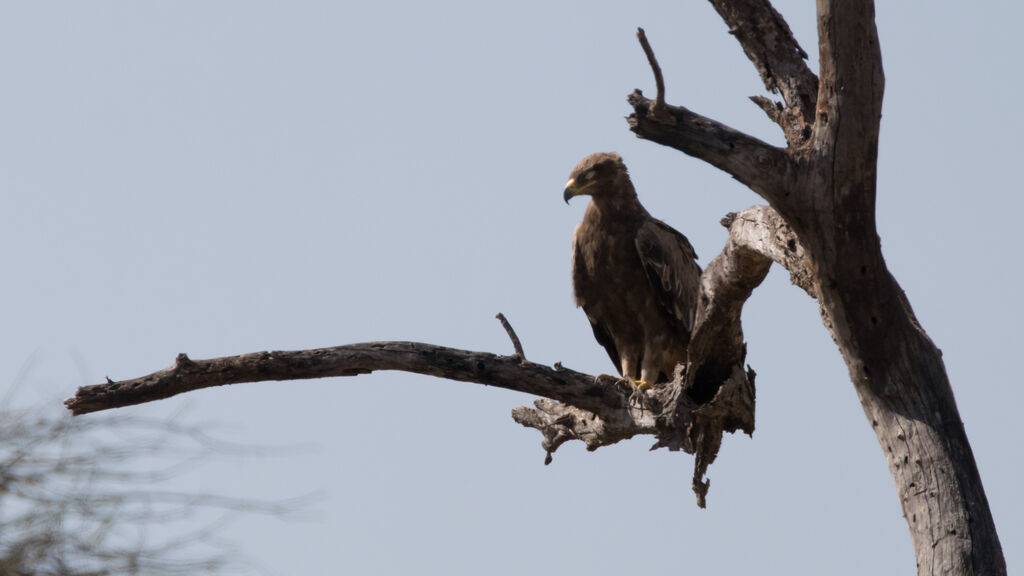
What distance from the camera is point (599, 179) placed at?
23.5 feet

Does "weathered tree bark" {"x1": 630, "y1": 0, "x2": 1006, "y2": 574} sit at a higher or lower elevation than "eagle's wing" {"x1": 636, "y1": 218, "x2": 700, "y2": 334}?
lower

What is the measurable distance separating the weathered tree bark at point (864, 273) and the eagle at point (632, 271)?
226 cm

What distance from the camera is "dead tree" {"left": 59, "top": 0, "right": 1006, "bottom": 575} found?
4.25m

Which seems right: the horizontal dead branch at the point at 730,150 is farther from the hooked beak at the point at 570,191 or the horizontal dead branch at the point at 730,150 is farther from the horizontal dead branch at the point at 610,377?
the hooked beak at the point at 570,191

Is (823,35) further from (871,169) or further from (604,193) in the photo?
(604,193)

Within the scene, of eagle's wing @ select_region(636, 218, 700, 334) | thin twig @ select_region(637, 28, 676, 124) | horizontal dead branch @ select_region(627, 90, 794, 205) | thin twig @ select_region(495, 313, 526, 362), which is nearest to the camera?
thin twig @ select_region(637, 28, 676, 124)

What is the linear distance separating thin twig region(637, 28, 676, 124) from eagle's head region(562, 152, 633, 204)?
2989 mm

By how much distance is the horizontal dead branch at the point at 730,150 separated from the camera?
4.21 m

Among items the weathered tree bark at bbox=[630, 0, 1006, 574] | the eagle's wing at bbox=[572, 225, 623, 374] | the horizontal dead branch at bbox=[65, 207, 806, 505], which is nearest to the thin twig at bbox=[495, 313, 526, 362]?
the horizontal dead branch at bbox=[65, 207, 806, 505]

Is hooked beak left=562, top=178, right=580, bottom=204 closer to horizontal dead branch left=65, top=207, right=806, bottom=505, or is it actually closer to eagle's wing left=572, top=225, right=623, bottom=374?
eagle's wing left=572, top=225, right=623, bottom=374

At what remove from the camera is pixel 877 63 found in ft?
13.9

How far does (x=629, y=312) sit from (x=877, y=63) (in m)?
3.12

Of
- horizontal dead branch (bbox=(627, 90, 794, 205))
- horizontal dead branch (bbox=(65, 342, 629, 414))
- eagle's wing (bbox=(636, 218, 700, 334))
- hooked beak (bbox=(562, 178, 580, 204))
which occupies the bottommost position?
horizontal dead branch (bbox=(65, 342, 629, 414))

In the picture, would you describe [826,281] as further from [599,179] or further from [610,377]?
[599,179]
